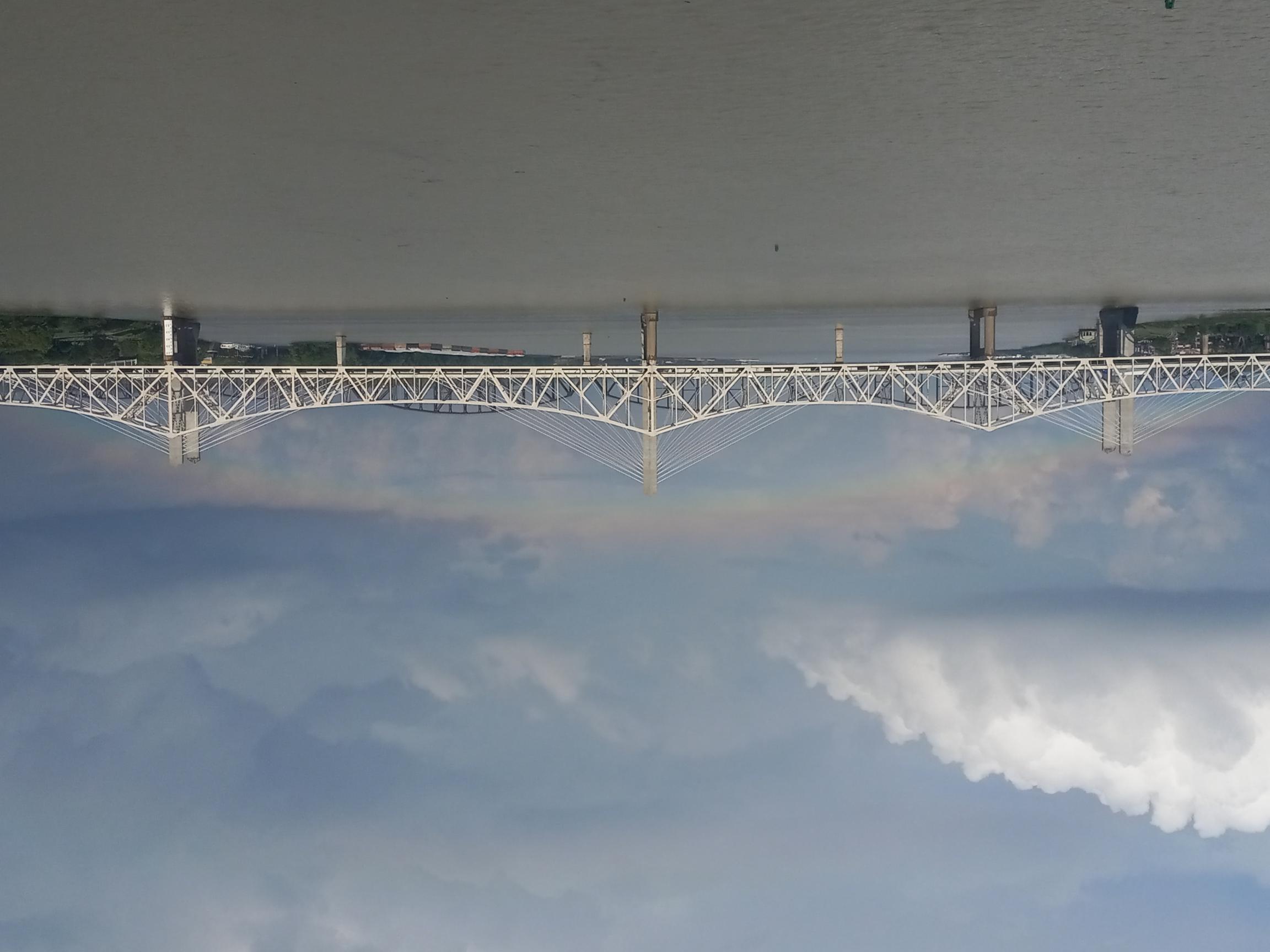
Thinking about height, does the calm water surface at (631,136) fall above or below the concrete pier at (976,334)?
above

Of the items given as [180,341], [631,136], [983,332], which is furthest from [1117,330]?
[180,341]

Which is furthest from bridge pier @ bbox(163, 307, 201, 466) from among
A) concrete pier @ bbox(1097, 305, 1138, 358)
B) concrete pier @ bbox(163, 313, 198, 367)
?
concrete pier @ bbox(1097, 305, 1138, 358)

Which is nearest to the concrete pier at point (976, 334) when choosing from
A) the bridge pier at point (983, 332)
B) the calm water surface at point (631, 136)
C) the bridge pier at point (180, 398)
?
the bridge pier at point (983, 332)

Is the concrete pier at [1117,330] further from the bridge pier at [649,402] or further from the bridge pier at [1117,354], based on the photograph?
the bridge pier at [649,402]

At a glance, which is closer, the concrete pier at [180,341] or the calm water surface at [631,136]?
the calm water surface at [631,136]

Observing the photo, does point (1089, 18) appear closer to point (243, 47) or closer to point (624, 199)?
point (624, 199)

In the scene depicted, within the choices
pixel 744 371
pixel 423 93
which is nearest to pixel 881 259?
pixel 744 371
